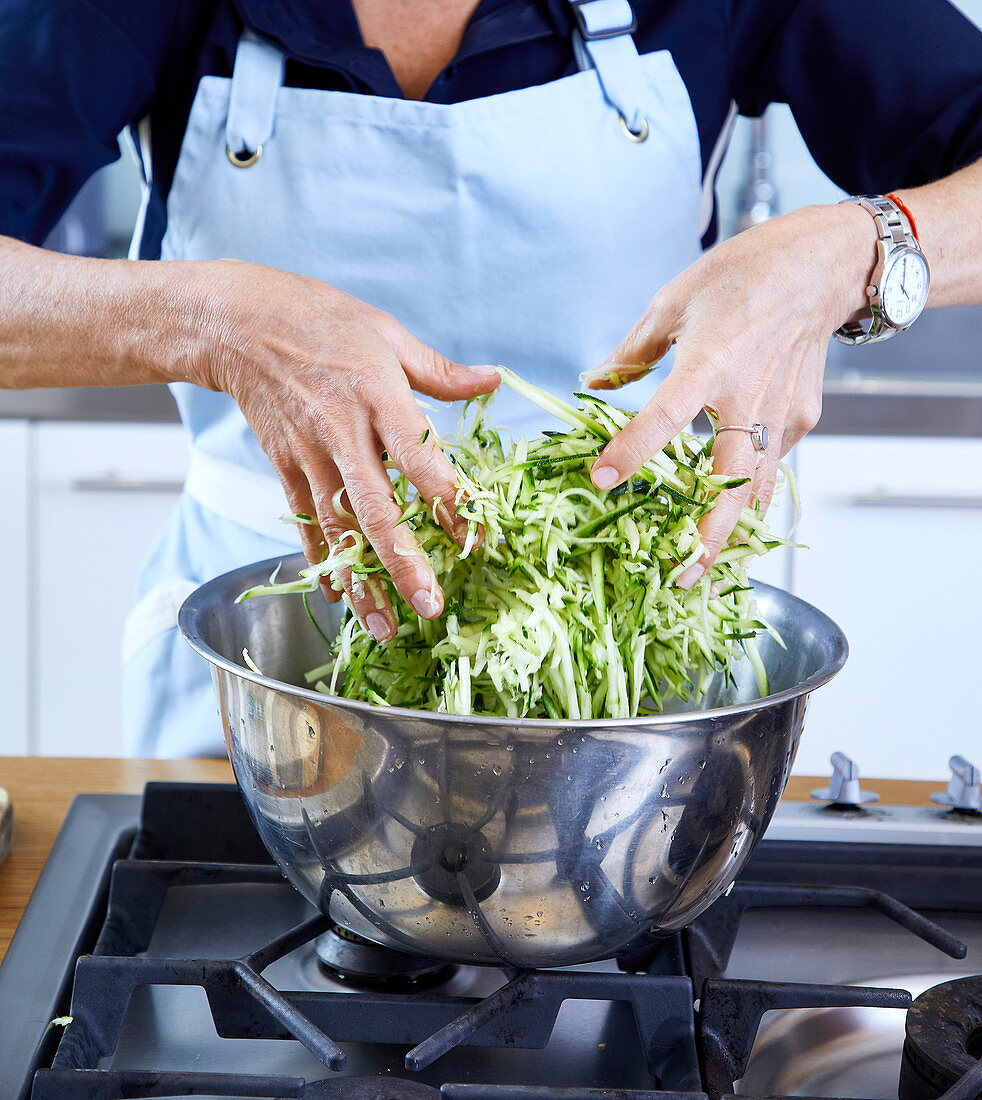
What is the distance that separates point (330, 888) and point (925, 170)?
850 mm

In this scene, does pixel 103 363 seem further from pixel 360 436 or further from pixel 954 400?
pixel 954 400

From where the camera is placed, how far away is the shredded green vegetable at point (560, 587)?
23.5 inches

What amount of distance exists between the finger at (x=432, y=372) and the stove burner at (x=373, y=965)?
314 mm

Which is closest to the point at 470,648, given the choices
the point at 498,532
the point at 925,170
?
the point at 498,532

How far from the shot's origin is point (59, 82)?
0.93m

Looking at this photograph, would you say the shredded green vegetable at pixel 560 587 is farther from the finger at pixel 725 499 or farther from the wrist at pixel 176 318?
the wrist at pixel 176 318

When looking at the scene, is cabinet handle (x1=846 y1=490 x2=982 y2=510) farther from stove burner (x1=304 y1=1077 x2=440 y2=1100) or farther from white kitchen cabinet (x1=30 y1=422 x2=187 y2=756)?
stove burner (x1=304 y1=1077 x2=440 y2=1100)

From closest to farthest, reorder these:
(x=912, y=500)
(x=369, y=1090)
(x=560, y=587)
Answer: (x=369, y=1090)
(x=560, y=587)
(x=912, y=500)

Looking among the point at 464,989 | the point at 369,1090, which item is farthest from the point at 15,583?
the point at 369,1090

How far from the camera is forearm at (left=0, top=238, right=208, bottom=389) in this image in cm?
74

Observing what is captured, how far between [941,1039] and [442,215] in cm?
76

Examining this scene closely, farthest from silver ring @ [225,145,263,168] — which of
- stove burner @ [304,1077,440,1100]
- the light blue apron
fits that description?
stove burner @ [304,1077,440,1100]

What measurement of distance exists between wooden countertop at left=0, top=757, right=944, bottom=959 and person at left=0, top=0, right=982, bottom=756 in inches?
5.0

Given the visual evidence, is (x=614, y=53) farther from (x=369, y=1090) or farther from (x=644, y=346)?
(x=369, y=1090)
